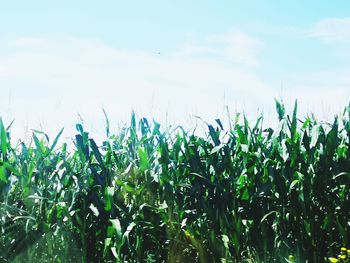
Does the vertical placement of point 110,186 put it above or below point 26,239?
above

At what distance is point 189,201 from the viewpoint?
4.70 meters

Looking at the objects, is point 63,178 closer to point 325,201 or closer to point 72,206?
point 72,206

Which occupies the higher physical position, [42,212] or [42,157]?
[42,157]

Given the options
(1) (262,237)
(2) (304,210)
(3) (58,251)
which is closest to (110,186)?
(3) (58,251)

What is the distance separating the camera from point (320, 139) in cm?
456

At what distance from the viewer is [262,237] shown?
4508mm

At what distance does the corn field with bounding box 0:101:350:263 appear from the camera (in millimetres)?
4441

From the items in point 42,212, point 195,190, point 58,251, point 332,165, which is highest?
point 332,165

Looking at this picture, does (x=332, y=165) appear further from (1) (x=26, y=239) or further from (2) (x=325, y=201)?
(1) (x=26, y=239)

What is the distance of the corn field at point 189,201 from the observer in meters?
4.44

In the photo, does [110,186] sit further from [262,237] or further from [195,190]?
[262,237]

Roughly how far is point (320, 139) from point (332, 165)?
0.24 meters

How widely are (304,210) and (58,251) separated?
6.72 ft

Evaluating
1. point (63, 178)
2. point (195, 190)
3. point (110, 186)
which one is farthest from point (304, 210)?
point (63, 178)
